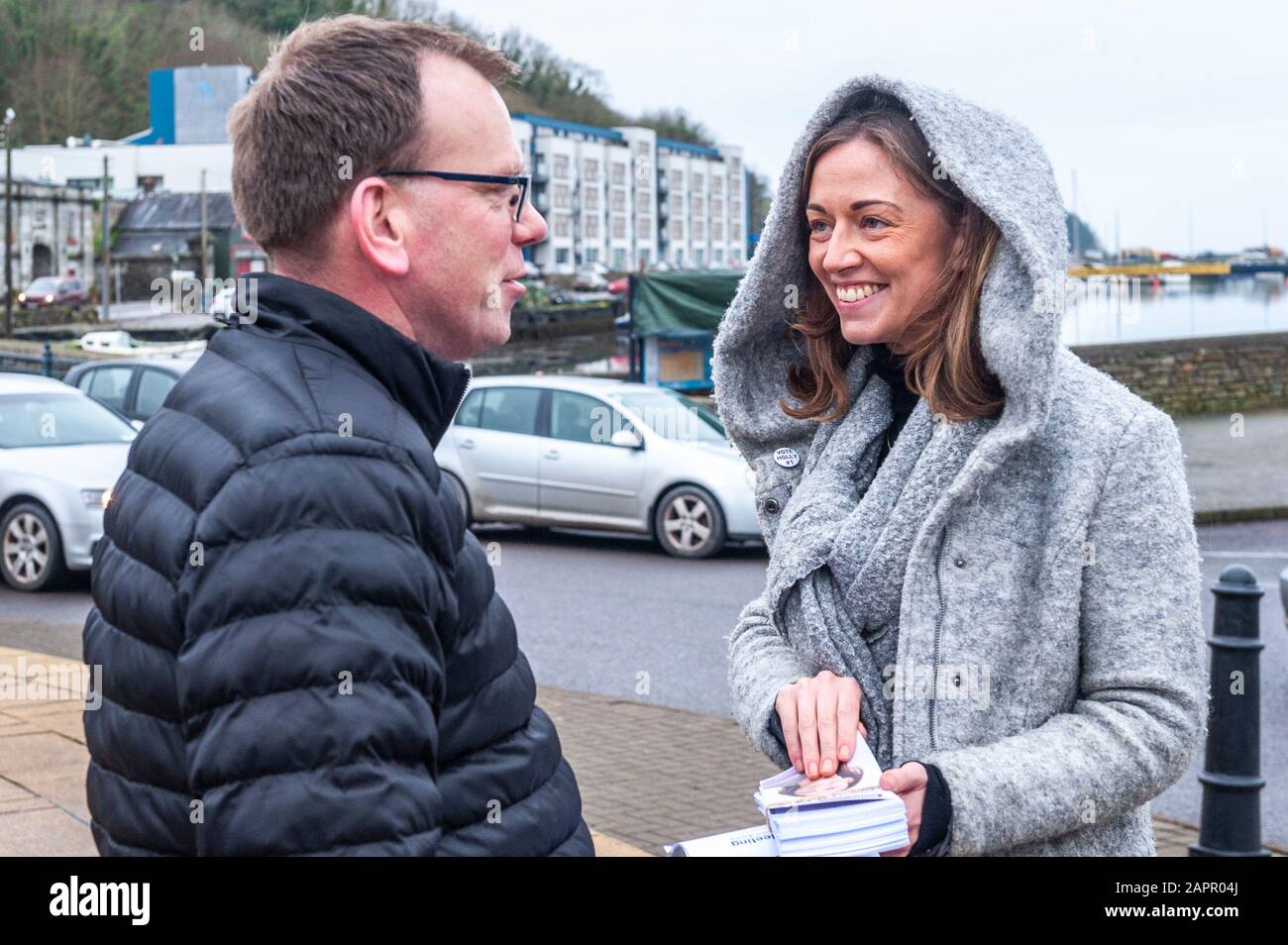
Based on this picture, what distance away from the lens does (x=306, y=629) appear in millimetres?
1581

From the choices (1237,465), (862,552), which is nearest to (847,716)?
(862,552)

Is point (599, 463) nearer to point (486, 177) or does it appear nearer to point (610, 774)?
point (610, 774)

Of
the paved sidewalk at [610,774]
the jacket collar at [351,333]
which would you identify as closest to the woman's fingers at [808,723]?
the jacket collar at [351,333]

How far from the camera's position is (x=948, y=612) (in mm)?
2219

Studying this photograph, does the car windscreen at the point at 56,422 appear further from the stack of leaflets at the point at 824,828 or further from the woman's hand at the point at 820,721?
the stack of leaflets at the point at 824,828

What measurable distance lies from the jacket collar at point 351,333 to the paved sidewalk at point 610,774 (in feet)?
10.7

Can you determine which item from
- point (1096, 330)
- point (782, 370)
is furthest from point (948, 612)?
point (1096, 330)

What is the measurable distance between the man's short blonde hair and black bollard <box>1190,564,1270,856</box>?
141 inches

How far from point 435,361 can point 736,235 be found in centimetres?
16584

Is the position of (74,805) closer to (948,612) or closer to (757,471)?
(757,471)

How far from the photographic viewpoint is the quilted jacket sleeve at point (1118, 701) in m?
2.15

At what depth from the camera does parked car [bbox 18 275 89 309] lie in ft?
253

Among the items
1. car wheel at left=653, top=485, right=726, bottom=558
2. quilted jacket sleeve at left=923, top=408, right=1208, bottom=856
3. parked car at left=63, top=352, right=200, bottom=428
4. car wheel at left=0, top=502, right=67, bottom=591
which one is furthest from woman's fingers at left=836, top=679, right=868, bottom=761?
parked car at left=63, top=352, right=200, bottom=428
